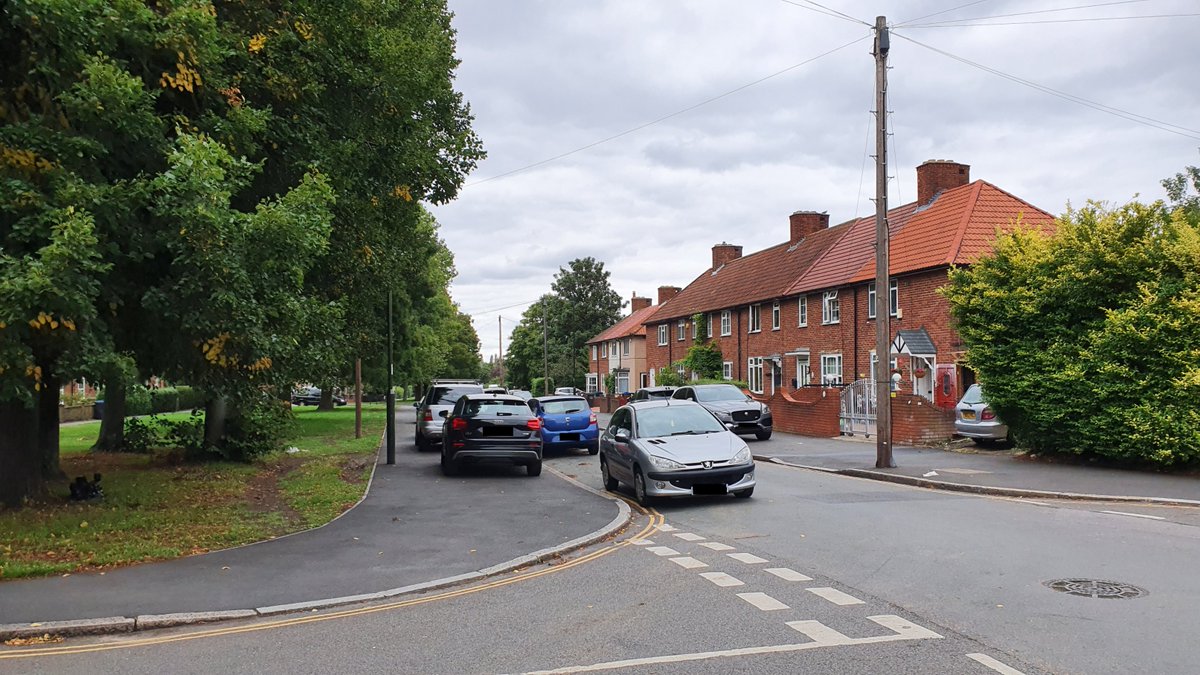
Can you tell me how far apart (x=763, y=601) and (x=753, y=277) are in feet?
127

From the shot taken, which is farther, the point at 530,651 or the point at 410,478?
the point at 410,478

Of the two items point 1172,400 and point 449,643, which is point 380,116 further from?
point 1172,400

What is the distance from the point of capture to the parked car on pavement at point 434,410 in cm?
2259

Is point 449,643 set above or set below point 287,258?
below

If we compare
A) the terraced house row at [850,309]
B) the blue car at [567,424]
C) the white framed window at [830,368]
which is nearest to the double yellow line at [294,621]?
the blue car at [567,424]

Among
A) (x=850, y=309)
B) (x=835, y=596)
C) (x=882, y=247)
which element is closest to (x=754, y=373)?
(x=850, y=309)

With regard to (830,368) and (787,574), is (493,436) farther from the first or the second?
(830,368)

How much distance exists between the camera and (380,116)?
13594 millimetres

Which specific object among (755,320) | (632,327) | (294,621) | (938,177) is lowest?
(294,621)

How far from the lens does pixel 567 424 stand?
73.5 ft

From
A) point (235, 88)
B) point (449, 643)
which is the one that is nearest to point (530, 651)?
point (449, 643)

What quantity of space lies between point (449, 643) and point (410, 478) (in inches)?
414

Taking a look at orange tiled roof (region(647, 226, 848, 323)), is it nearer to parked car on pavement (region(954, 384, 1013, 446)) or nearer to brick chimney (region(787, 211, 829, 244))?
brick chimney (region(787, 211, 829, 244))

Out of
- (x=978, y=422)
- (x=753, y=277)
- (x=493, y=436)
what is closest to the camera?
(x=493, y=436)
